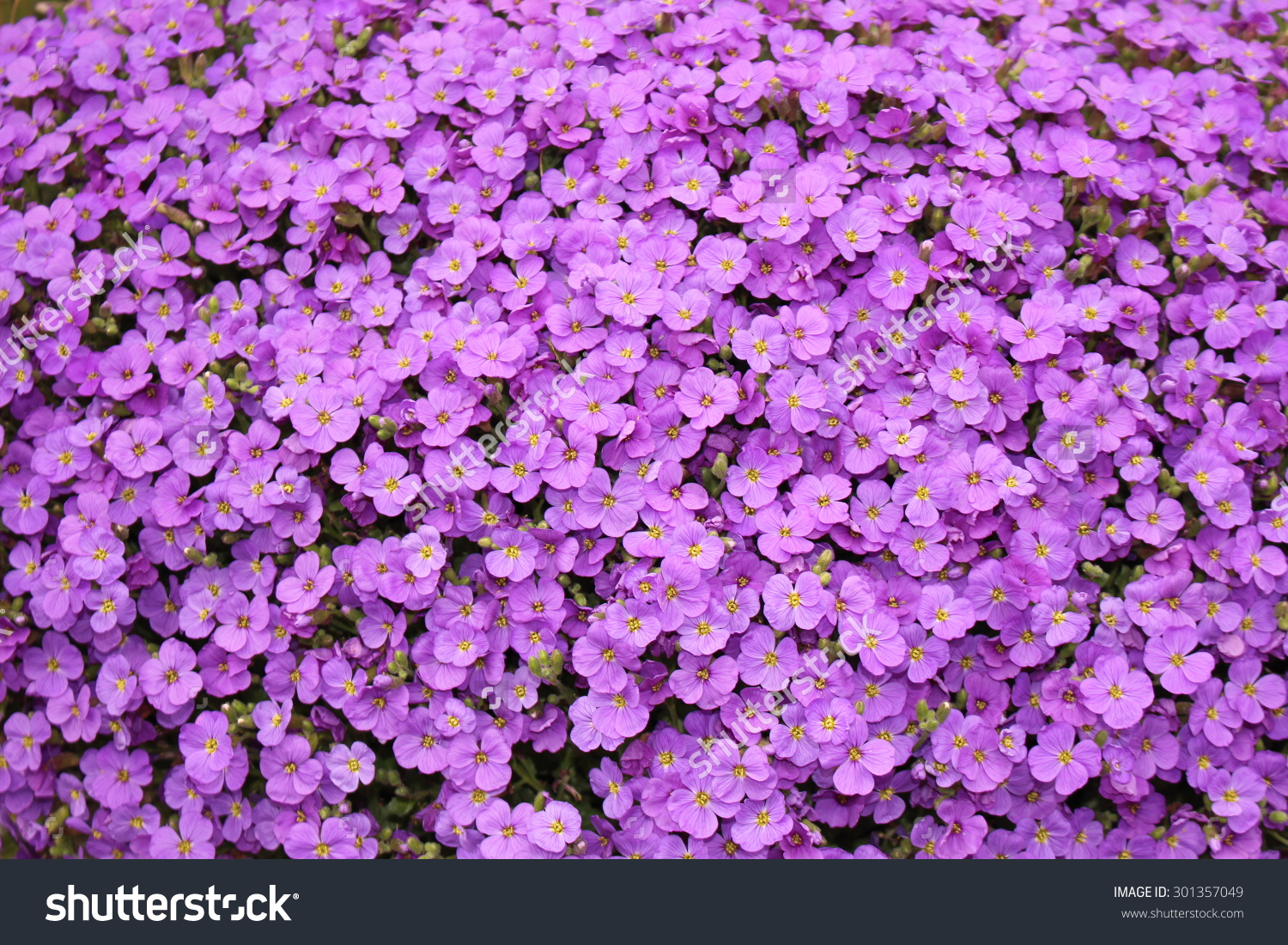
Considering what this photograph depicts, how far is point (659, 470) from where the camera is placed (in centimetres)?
227

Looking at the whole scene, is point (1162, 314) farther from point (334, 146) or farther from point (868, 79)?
point (334, 146)

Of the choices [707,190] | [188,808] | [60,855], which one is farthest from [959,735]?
[60,855]

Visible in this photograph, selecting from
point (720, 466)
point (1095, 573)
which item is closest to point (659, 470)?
point (720, 466)

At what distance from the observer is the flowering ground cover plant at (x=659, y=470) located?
2236mm

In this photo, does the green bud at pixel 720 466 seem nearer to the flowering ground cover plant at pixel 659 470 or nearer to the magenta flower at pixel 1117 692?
the flowering ground cover plant at pixel 659 470

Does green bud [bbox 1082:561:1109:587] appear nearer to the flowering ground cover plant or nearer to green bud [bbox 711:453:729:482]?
the flowering ground cover plant

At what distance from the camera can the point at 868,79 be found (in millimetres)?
2605

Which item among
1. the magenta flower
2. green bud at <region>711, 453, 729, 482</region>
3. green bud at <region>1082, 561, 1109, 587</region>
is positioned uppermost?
green bud at <region>711, 453, 729, 482</region>

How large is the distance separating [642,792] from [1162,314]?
173 centimetres

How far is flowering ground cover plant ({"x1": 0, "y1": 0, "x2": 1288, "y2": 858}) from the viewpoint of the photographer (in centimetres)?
224

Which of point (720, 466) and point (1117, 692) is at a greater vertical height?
point (720, 466)

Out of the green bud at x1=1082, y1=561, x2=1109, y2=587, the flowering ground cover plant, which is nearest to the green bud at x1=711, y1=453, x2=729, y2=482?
the flowering ground cover plant

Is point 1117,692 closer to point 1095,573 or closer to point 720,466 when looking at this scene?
point 1095,573

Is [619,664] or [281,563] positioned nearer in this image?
[619,664]
